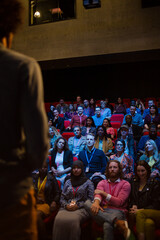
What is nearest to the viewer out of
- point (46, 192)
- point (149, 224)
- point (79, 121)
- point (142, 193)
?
point (149, 224)

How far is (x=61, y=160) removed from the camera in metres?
4.05

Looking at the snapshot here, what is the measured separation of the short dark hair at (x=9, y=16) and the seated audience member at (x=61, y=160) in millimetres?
3319

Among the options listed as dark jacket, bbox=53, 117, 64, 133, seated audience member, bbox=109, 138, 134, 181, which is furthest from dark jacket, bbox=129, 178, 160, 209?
dark jacket, bbox=53, 117, 64, 133

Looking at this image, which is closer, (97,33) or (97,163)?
(97,163)

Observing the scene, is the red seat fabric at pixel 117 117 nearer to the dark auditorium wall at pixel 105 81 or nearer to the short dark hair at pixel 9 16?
the dark auditorium wall at pixel 105 81

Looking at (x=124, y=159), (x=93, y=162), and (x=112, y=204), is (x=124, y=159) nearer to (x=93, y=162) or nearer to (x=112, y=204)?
(x=93, y=162)

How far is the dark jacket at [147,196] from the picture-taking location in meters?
2.79

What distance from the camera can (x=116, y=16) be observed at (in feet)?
24.4

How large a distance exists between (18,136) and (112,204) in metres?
2.33

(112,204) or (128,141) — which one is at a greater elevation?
(128,141)

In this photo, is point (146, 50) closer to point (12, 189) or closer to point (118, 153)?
point (118, 153)

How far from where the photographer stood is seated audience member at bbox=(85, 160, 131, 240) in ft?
8.32

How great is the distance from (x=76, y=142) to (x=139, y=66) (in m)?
5.56

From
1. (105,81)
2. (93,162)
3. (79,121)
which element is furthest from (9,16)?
(105,81)
